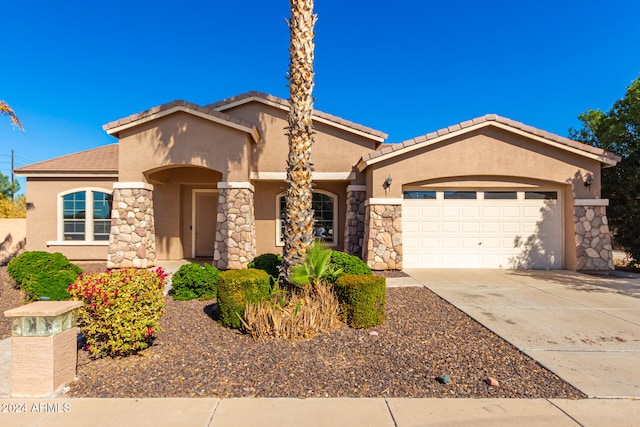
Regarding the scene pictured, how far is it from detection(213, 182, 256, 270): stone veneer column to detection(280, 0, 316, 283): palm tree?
4663 mm

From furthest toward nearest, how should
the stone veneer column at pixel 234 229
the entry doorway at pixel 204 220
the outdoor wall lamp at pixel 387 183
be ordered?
the entry doorway at pixel 204 220
the outdoor wall lamp at pixel 387 183
the stone veneer column at pixel 234 229

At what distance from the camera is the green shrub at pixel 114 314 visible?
427cm

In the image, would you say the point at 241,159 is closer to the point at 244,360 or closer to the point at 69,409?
the point at 244,360

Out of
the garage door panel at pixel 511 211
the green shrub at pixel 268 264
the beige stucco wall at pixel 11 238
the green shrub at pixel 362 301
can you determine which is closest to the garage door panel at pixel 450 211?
the garage door panel at pixel 511 211

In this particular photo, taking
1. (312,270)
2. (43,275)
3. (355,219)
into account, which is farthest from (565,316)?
(43,275)

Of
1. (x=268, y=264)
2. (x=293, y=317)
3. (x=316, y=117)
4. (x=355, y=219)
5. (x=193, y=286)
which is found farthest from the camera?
(x=316, y=117)

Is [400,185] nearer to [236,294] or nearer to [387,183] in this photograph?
[387,183]

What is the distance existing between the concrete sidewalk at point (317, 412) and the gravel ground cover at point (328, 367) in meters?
0.15

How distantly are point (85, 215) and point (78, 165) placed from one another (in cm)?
194

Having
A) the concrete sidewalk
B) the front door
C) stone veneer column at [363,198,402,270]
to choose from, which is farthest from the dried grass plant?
the front door

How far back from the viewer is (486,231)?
11.7m

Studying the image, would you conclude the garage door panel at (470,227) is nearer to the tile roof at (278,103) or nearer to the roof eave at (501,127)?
the roof eave at (501,127)

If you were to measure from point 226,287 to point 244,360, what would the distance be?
1500mm

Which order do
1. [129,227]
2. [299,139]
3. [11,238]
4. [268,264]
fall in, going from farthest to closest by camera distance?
[11,238] < [129,227] < [268,264] < [299,139]
